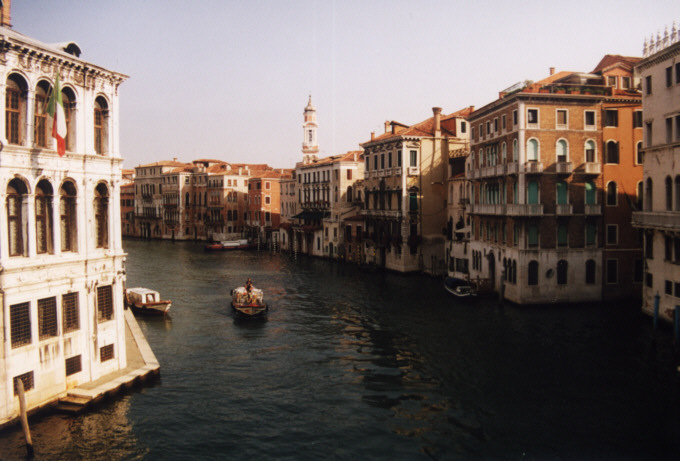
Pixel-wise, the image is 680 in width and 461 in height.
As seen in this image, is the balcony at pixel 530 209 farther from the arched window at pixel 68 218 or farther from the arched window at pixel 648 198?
the arched window at pixel 68 218

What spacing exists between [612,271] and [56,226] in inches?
1106

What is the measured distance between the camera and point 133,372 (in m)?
18.2

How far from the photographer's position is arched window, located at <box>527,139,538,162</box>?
101 ft

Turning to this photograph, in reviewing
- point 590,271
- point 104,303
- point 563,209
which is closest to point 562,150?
point 563,209

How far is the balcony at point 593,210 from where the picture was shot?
31.0 meters

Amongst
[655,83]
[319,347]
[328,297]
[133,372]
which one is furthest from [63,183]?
[655,83]

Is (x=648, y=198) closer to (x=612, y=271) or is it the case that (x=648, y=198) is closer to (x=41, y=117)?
(x=612, y=271)

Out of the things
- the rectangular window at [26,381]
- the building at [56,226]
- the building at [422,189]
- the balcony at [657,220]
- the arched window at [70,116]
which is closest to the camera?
the rectangular window at [26,381]

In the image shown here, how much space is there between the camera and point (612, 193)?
31469 mm

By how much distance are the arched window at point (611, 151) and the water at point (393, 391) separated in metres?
8.39

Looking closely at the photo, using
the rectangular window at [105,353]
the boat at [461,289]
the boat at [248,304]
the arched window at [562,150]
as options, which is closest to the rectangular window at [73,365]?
the rectangular window at [105,353]

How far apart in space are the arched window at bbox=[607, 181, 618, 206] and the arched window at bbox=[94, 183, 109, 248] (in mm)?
26229

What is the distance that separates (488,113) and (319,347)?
19126mm

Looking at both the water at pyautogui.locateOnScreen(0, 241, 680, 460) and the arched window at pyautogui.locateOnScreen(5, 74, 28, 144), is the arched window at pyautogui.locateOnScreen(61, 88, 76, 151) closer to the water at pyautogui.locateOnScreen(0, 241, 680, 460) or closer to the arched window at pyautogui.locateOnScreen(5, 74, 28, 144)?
the arched window at pyautogui.locateOnScreen(5, 74, 28, 144)
